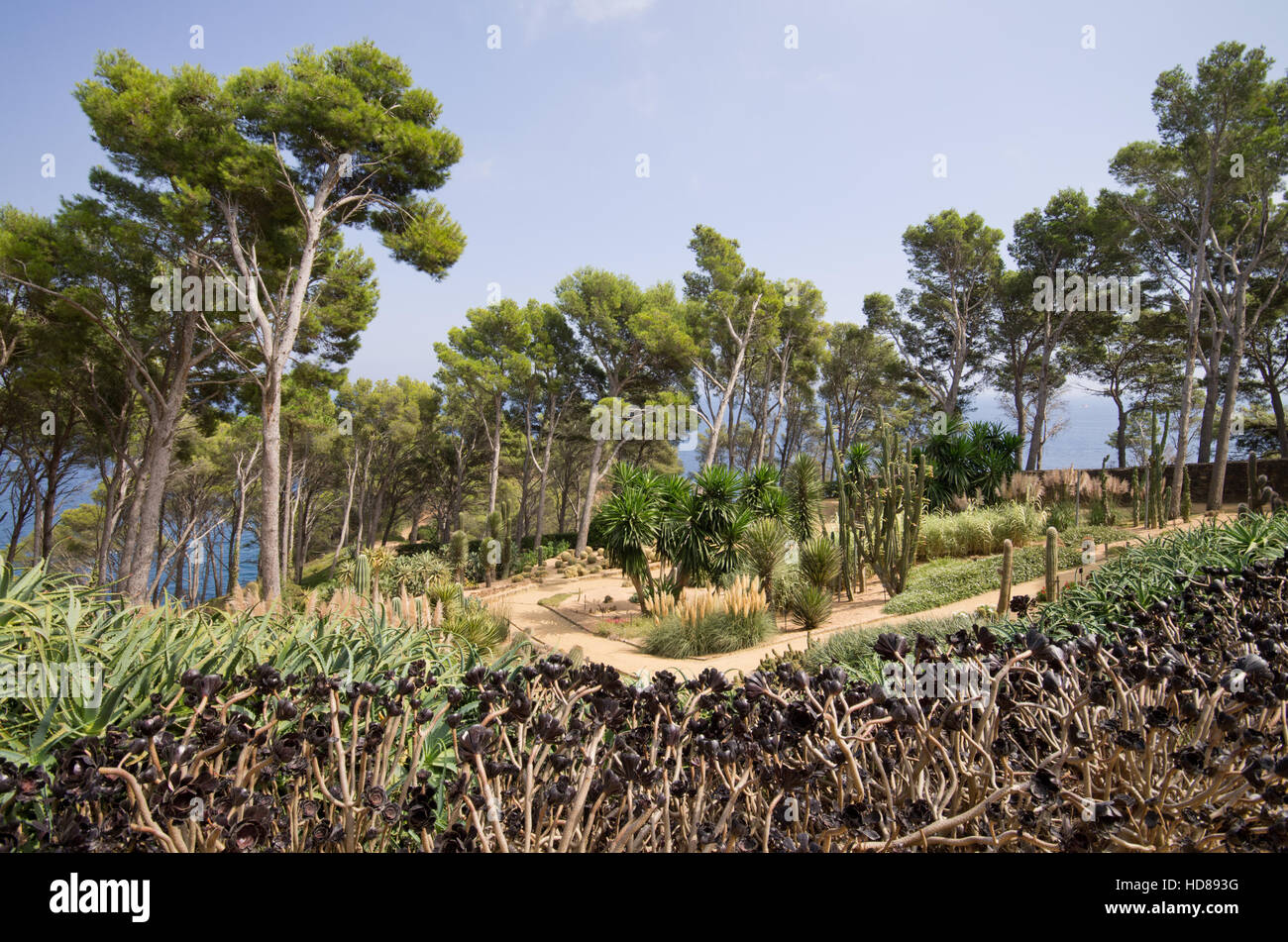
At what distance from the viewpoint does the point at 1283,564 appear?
363 cm

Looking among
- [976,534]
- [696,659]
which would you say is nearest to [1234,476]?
[976,534]

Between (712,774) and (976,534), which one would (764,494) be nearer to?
(976,534)

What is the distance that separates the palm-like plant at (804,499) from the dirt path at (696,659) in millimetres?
1733

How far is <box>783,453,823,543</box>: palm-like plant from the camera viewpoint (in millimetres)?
12586

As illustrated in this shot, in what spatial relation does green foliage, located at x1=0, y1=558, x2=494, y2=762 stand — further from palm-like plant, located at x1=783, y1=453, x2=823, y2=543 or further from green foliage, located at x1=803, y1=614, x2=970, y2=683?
palm-like plant, located at x1=783, y1=453, x2=823, y2=543

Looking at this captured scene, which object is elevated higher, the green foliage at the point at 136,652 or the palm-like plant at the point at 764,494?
the palm-like plant at the point at 764,494

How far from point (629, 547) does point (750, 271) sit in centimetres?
1736

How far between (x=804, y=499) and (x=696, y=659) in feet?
18.1

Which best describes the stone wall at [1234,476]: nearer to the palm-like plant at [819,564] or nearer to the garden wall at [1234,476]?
the garden wall at [1234,476]

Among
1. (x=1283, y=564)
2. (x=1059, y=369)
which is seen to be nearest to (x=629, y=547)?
(x=1283, y=564)

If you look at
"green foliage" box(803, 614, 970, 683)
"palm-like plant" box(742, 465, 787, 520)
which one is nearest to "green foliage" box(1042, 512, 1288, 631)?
"green foliage" box(803, 614, 970, 683)

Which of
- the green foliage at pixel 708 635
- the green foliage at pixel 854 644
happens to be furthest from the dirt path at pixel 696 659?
the green foliage at pixel 854 644

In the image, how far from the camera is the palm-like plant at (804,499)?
12586 mm
